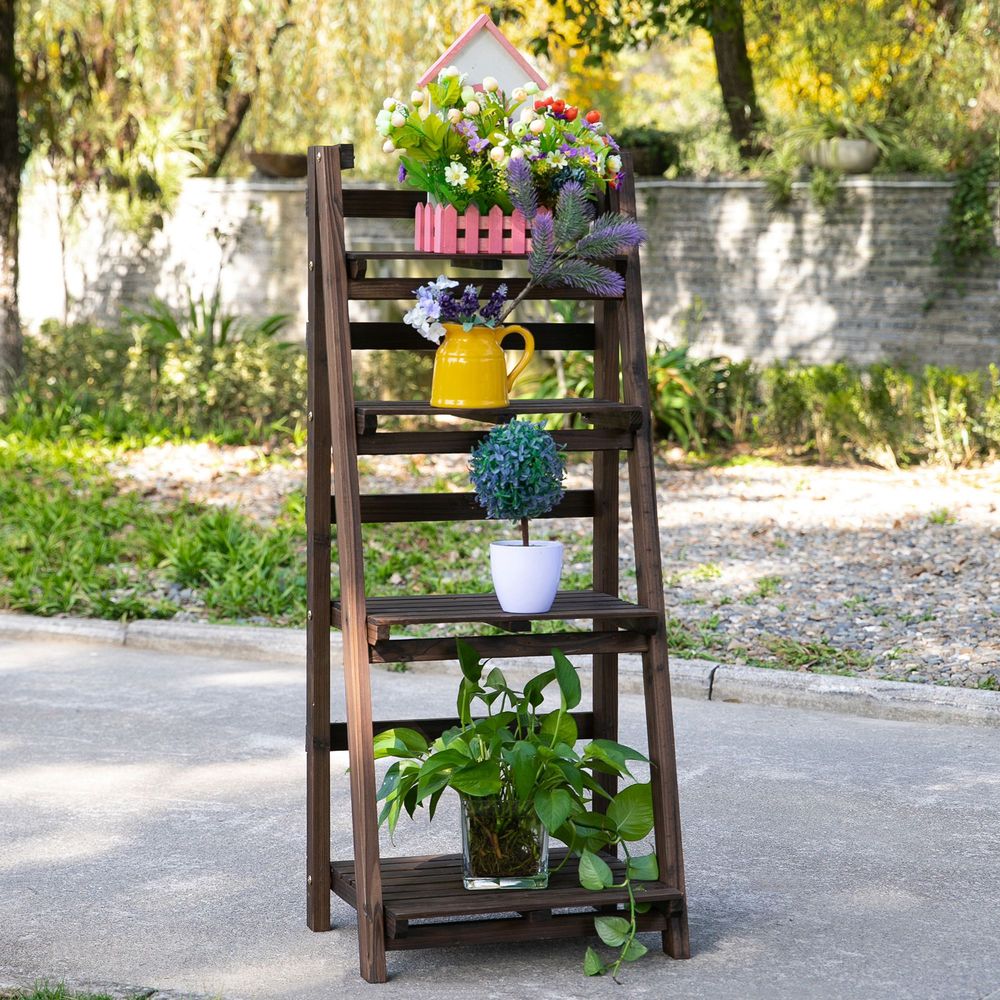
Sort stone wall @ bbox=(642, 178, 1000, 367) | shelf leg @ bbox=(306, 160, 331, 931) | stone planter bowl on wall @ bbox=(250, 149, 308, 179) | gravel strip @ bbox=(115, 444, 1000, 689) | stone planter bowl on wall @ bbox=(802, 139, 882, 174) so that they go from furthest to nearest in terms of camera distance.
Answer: stone planter bowl on wall @ bbox=(250, 149, 308, 179)
stone planter bowl on wall @ bbox=(802, 139, 882, 174)
stone wall @ bbox=(642, 178, 1000, 367)
gravel strip @ bbox=(115, 444, 1000, 689)
shelf leg @ bbox=(306, 160, 331, 931)

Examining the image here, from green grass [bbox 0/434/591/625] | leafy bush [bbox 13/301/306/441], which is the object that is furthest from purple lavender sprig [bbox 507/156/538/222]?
leafy bush [bbox 13/301/306/441]

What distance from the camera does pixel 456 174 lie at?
3744mm

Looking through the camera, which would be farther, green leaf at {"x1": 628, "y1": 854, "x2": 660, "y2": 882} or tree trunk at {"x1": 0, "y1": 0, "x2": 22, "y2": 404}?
tree trunk at {"x1": 0, "y1": 0, "x2": 22, "y2": 404}

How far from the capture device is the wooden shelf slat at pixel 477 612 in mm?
3646

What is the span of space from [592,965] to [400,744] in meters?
0.74

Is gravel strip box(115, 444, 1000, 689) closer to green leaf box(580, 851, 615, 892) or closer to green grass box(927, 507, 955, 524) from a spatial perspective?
green grass box(927, 507, 955, 524)

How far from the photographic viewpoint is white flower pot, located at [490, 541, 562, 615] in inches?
147

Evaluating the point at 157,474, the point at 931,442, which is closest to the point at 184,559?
the point at 157,474

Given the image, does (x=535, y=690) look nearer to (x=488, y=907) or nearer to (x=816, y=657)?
(x=488, y=907)

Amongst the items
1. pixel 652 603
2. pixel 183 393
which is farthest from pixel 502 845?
pixel 183 393

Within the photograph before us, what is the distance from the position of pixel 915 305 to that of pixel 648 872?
10.7m

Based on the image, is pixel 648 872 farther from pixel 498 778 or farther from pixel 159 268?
pixel 159 268

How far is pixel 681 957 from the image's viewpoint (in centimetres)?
374

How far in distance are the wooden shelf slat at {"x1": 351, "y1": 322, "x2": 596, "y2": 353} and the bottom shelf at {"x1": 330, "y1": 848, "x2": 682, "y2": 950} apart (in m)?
1.37
